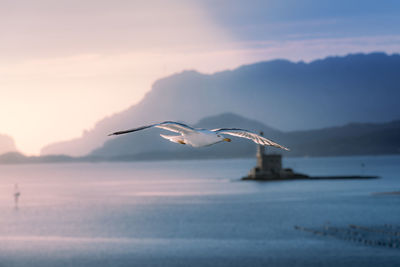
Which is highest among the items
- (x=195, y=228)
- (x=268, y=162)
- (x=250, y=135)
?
(x=268, y=162)

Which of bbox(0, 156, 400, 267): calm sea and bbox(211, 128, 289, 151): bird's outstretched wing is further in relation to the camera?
bbox(0, 156, 400, 267): calm sea

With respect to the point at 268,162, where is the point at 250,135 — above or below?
below

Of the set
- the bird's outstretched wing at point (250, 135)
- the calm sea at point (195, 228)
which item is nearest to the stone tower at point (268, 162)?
the calm sea at point (195, 228)

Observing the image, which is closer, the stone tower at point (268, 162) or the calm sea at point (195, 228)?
the calm sea at point (195, 228)

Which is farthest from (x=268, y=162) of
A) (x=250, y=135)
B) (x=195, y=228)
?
(x=250, y=135)

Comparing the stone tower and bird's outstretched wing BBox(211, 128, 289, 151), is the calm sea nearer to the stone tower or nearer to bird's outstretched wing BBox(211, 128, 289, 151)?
the stone tower

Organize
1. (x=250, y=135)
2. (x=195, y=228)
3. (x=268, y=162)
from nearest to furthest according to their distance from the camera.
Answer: (x=250, y=135)
(x=195, y=228)
(x=268, y=162)

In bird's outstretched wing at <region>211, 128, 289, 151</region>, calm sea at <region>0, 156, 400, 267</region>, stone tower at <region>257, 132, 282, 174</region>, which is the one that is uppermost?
stone tower at <region>257, 132, 282, 174</region>

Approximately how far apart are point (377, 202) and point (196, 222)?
4956 cm

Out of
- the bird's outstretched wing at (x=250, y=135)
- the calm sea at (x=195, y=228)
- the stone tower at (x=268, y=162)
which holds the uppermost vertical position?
the stone tower at (x=268, y=162)

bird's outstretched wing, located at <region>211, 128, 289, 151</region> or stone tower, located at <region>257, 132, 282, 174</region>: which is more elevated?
stone tower, located at <region>257, 132, 282, 174</region>

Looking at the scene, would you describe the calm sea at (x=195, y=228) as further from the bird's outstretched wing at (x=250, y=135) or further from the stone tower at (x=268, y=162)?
the bird's outstretched wing at (x=250, y=135)

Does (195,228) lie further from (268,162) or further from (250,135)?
(250,135)

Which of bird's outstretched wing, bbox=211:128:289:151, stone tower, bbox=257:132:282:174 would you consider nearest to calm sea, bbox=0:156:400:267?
stone tower, bbox=257:132:282:174
